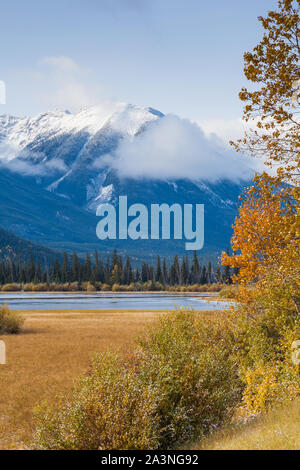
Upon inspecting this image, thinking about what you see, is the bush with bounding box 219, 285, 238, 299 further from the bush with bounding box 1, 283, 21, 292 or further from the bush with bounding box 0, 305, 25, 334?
the bush with bounding box 1, 283, 21, 292

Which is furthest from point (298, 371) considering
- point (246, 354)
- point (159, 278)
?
point (159, 278)

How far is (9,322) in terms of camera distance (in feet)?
130

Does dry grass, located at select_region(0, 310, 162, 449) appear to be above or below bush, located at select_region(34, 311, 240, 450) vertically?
below

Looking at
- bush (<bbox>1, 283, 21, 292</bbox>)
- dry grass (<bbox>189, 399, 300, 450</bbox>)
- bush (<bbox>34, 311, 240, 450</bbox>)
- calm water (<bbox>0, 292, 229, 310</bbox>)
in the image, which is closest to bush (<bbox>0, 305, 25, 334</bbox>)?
calm water (<bbox>0, 292, 229, 310</bbox>)

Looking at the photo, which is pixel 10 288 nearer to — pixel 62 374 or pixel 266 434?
pixel 62 374

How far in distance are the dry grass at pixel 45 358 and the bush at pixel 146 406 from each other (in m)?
2.88

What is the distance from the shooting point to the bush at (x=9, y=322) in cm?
3925

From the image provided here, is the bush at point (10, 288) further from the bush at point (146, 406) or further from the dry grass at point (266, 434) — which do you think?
the dry grass at point (266, 434)

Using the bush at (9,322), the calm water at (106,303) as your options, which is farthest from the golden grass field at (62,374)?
the calm water at (106,303)

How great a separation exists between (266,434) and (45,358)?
18.2 meters

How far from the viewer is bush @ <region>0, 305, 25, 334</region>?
3925 centimetres

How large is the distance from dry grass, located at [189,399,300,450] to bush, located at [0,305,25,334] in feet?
91.6
